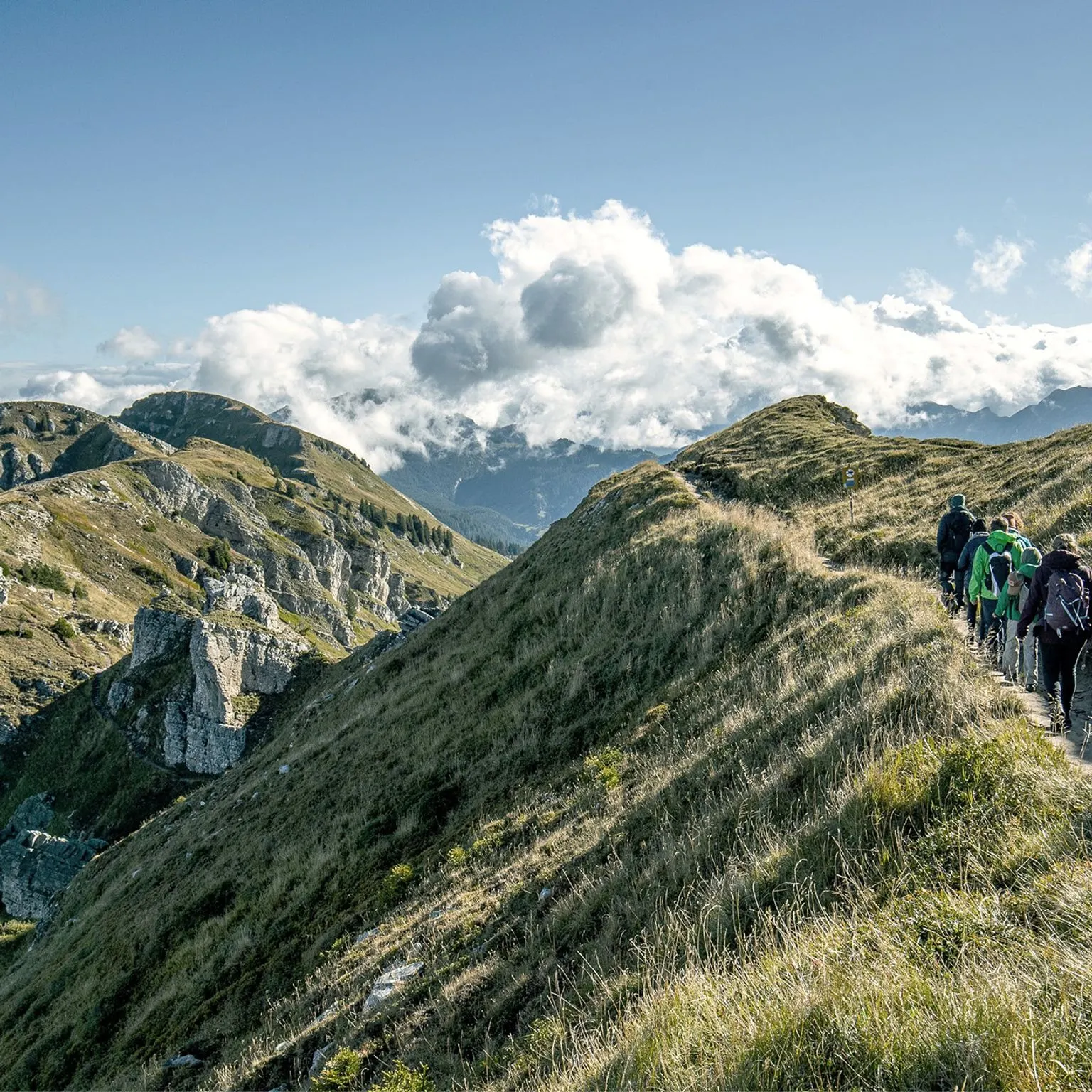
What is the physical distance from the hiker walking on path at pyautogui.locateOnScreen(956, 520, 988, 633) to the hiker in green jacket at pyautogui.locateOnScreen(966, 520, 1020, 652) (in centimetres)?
29

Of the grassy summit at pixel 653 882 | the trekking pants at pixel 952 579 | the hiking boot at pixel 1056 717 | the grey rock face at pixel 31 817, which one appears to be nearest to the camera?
the grassy summit at pixel 653 882

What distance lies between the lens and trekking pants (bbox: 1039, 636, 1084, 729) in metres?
8.99

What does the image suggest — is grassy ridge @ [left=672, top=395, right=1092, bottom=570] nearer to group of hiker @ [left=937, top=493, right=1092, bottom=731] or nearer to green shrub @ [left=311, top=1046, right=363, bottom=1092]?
group of hiker @ [left=937, top=493, right=1092, bottom=731]

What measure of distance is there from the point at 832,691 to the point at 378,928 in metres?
8.62

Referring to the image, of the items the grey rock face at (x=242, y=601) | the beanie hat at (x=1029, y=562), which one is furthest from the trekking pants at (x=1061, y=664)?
the grey rock face at (x=242, y=601)

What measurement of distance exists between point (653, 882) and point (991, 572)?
31.4ft

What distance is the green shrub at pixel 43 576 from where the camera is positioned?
113m

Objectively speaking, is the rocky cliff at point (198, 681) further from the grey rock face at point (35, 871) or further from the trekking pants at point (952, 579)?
the trekking pants at point (952, 579)

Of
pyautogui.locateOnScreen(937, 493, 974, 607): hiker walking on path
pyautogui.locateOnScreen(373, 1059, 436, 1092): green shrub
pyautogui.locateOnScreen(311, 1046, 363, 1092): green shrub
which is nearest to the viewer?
pyautogui.locateOnScreen(373, 1059, 436, 1092): green shrub

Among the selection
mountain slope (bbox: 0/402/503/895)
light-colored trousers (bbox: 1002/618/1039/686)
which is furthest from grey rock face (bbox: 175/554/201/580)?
light-colored trousers (bbox: 1002/618/1039/686)

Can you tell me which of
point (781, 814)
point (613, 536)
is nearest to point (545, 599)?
point (613, 536)

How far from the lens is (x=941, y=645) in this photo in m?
9.25

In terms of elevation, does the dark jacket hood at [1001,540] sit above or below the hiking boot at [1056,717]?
above

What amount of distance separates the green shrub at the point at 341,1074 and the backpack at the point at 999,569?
41.6 ft
